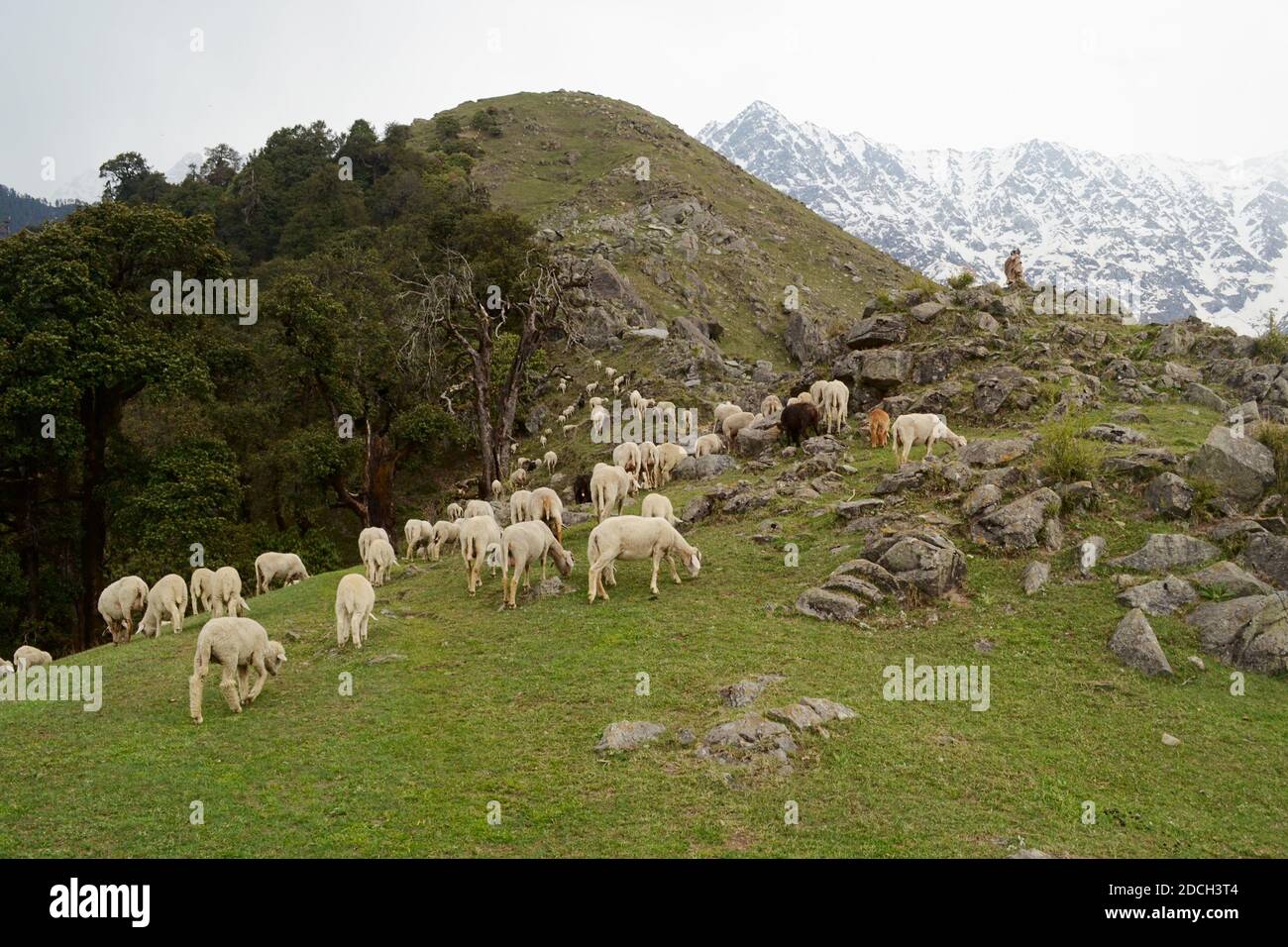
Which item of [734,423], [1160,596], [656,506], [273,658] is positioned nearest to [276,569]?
[273,658]

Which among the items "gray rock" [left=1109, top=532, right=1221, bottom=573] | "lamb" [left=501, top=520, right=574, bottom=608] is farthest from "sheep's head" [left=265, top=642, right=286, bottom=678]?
"gray rock" [left=1109, top=532, right=1221, bottom=573]

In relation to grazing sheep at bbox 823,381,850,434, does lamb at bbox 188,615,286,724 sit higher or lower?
lower

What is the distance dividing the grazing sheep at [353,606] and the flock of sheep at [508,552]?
0.7 inches

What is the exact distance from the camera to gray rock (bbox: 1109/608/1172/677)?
464 inches

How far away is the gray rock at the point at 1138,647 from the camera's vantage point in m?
11.8

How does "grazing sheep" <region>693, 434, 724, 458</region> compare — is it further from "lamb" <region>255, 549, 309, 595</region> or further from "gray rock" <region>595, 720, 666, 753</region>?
"gray rock" <region>595, 720, 666, 753</region>

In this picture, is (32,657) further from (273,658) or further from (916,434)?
(916,434)

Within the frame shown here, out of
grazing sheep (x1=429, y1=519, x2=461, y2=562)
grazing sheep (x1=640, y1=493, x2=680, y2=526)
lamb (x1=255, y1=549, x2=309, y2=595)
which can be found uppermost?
grazing sheep (x1=640, y1=493, x2=680, y2=526)

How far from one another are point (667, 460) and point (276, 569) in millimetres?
12142

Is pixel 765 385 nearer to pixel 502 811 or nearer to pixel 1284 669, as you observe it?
pixel 1284 669

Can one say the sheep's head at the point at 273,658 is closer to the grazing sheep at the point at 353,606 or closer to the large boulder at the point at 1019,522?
the grazing sheep at the point at 353,606

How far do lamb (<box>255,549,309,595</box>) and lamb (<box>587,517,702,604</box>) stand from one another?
1027cm

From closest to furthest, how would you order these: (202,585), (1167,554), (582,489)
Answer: (1167,554) → (202,585) → (582,489)

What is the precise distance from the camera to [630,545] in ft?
51.0
